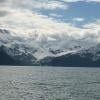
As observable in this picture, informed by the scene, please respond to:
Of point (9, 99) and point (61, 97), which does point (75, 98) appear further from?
point (9, 99)

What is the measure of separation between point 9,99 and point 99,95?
81.2 feet

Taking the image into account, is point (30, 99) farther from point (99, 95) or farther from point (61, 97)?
point (99, 95)

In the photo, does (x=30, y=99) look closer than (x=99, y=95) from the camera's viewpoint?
Yes

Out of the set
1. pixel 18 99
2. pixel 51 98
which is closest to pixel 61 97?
pixel 51 98

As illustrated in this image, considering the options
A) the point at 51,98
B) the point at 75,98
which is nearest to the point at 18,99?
the point at 51,98

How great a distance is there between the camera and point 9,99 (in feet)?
291

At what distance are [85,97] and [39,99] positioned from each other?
40.6 feet

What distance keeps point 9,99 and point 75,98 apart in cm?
1618

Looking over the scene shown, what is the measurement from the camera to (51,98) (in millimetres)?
92250

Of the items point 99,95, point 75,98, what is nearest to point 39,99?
point 75,98

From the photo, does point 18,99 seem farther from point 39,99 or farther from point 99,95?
point 99,95

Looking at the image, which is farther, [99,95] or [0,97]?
[99,95]

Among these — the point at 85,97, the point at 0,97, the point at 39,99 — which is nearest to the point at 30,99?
the point at 39,99

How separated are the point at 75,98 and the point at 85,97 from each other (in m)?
3.62
